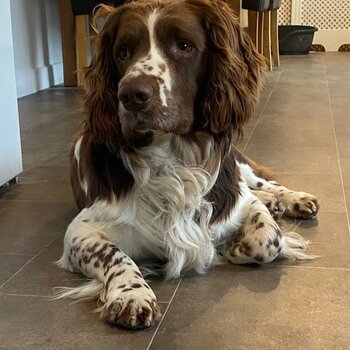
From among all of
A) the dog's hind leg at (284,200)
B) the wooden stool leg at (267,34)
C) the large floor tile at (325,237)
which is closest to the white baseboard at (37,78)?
Result: the wooden stool leg at (267,34)

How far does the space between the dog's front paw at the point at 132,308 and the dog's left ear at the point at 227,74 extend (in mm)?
492

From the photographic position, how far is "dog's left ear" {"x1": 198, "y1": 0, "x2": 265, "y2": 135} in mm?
1761

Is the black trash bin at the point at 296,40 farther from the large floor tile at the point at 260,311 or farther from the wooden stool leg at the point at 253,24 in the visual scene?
the large floor tile at the point at 260,311

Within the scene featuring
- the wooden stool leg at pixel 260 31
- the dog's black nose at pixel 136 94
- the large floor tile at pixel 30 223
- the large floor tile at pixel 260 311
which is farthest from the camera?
the wooden stool leg at pixel 260 31

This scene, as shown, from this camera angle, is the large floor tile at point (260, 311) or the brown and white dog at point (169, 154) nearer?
the large floor tile at point (260, 311)

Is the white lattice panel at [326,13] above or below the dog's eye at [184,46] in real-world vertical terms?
below

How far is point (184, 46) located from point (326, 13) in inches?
364

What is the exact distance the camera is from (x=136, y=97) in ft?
5.08

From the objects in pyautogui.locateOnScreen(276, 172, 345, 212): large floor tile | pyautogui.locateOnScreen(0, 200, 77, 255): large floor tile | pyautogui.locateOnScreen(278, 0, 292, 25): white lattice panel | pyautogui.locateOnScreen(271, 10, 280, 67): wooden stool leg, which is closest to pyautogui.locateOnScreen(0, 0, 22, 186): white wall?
pyautogui.locateOnScreen(0, 200, 77, 255): large floor tile

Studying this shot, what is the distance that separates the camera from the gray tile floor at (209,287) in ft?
4.81

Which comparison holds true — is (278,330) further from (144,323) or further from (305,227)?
(305,227)

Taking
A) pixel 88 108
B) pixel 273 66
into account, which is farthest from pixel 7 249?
pixel 273 66

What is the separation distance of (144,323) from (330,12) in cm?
966

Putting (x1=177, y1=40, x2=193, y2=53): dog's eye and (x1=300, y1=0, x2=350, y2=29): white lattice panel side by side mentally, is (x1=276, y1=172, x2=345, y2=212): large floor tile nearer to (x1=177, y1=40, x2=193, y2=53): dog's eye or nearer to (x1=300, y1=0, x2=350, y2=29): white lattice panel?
(x1=177, y1=40, x2=193, y2=53): dog's eye
